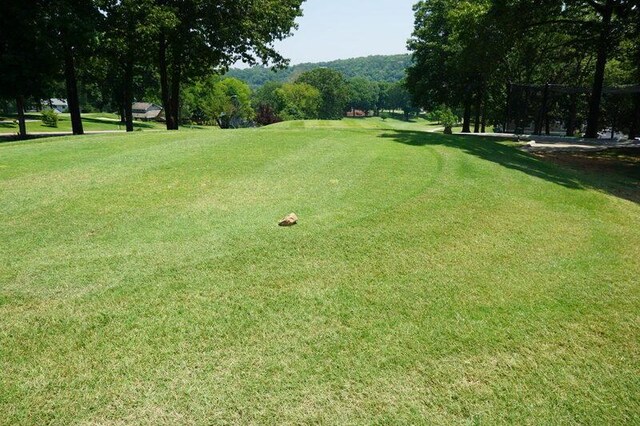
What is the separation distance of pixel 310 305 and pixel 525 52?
27.6 meters

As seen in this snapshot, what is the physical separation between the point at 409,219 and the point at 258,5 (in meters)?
24.5

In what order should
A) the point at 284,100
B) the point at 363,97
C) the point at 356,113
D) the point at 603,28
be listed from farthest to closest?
the point at 356,113 → the point at 363,97 → the point at 284,100 → the point at 603,28

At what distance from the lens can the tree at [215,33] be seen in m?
24.9

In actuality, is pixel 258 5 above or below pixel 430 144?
above

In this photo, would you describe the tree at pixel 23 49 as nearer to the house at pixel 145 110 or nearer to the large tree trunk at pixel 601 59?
the large tree trunk at pixel 601 59

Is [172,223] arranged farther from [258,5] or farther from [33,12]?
[258,5]

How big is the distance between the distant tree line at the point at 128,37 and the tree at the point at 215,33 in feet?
0.19

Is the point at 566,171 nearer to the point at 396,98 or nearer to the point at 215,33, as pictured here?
the point at 215,33

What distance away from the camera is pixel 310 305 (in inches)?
154

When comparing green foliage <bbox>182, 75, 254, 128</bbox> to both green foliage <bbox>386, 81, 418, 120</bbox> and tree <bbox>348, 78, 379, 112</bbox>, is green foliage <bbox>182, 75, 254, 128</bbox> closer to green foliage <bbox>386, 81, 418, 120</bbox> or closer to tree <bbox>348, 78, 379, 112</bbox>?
tree <bbox>348, 78, 379, 112</bbox>

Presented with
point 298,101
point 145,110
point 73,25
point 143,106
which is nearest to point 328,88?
point 298,101

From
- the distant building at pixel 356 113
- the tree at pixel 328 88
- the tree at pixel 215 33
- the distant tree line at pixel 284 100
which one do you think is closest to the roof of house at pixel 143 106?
Answer: the distant tree line at pixel 284 100

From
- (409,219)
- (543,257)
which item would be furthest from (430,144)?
(543,257)

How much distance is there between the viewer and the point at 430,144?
1398 cm
